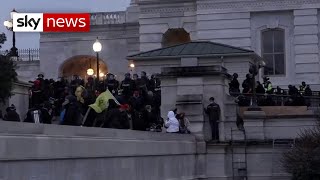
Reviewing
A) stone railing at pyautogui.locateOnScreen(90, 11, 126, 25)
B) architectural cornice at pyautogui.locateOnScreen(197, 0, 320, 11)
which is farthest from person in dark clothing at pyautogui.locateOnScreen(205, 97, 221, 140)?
stone railing at pyautogui.locateOnScreen(90, 11, 126, 25)

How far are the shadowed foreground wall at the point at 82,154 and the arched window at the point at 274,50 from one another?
87.2 feet

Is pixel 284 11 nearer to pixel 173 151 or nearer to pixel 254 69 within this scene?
pixel 254 69

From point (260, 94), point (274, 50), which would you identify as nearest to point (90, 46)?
point (274, 50)

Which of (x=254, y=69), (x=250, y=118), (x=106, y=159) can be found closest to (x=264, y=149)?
(x=250, y=118)

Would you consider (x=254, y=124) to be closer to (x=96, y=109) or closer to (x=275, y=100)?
(x=275, y=100)

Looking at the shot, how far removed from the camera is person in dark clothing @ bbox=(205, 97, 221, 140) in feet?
84.0

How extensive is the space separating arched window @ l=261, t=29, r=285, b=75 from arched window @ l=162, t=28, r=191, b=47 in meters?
5.58

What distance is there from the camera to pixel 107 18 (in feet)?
186

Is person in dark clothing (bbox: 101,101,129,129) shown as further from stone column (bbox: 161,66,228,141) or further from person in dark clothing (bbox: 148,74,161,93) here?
person in dark clothing (bbox: 148,74,161,93)

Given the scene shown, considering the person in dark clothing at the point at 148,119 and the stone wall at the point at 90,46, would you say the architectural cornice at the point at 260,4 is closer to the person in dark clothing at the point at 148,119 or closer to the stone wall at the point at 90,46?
the stone wall at the point at 90,46

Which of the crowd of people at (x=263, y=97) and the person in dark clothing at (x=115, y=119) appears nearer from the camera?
the person in dark clothing at (x=115, y=119)

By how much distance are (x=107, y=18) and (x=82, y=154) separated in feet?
144

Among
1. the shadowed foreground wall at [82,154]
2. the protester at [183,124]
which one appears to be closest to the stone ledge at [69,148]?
the shadowed foreground wall at [82,154]

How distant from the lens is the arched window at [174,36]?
49.6 metres
